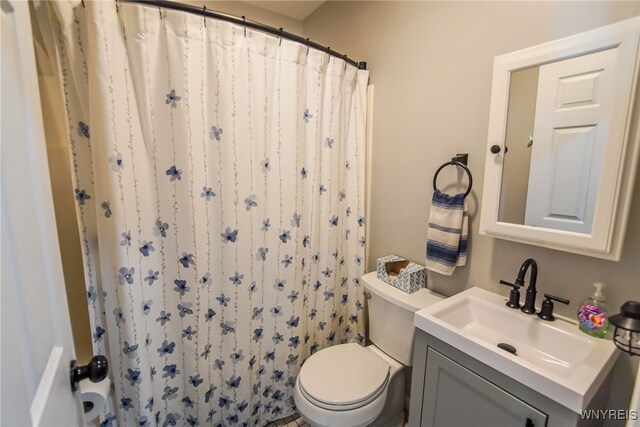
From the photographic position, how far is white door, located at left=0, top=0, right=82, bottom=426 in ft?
1.35

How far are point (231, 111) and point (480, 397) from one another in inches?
57.6

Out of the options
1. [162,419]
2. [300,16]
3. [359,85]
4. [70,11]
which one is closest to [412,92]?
[359,85]

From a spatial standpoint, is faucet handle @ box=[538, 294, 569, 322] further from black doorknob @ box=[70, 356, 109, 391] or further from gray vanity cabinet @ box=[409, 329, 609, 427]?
black doorknob @ box=[70, 356, 109, 391]

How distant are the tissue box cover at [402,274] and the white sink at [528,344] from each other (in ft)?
0.81

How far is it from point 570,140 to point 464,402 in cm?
98

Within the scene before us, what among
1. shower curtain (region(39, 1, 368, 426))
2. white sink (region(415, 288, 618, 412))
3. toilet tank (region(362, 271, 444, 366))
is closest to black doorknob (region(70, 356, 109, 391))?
shower curtain (region(39, 1, 368, 426))

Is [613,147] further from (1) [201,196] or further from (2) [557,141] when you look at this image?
(1) [201,196]

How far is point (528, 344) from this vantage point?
3.43 ft

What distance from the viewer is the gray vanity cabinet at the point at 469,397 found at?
79 centimetres

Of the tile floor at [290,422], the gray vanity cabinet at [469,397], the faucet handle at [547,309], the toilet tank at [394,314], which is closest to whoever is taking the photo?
the gray vanity cabinet at [469,397]

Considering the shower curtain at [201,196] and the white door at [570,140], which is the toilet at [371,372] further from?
the white door at [570,140]

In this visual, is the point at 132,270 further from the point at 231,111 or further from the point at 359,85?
A: the point at 359,85

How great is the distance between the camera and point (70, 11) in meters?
0.97

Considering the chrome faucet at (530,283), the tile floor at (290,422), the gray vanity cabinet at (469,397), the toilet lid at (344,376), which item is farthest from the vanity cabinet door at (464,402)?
the tile floor at (290,422)
